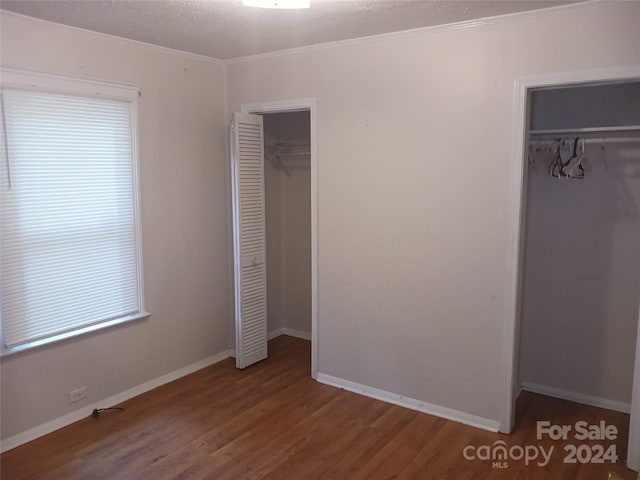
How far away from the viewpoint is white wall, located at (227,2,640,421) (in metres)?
2.92

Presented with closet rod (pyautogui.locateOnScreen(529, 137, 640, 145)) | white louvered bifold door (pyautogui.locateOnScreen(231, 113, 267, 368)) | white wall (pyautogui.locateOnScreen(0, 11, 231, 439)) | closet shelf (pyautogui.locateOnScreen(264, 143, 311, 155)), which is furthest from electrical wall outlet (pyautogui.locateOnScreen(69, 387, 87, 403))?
closet rod (pyautogui.locateOnScreen(529, 137, 640, 145))

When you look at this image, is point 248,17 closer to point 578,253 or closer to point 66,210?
point 66,210

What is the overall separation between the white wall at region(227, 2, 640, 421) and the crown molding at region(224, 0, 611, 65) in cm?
2

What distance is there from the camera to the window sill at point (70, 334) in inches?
117

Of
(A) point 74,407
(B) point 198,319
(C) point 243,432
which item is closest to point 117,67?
(B) point 198,319

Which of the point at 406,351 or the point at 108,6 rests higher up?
the point at 108,6

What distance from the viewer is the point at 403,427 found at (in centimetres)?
328

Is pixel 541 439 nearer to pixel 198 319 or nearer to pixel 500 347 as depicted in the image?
pixel 500 347

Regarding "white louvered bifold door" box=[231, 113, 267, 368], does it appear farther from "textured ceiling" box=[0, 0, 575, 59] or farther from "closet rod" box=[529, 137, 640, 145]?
"closet rod" box=[529, 137, 640, 145]

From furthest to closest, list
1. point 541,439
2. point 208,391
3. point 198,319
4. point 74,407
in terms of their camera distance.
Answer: point 198,319
point 208,391
point 74,407
point 541,439

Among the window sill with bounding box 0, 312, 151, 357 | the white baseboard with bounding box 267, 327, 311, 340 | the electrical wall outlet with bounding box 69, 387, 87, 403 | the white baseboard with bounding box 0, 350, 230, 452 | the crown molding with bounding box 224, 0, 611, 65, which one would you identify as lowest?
the white baseboard with bounding box 0, 350, 230, 452

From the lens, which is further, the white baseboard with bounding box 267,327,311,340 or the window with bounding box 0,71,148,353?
the white baseboard with bounding box 267,327,311,340

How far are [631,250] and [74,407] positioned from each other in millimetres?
3831

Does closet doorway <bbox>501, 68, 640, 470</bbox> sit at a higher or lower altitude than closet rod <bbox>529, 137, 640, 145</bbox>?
lower
